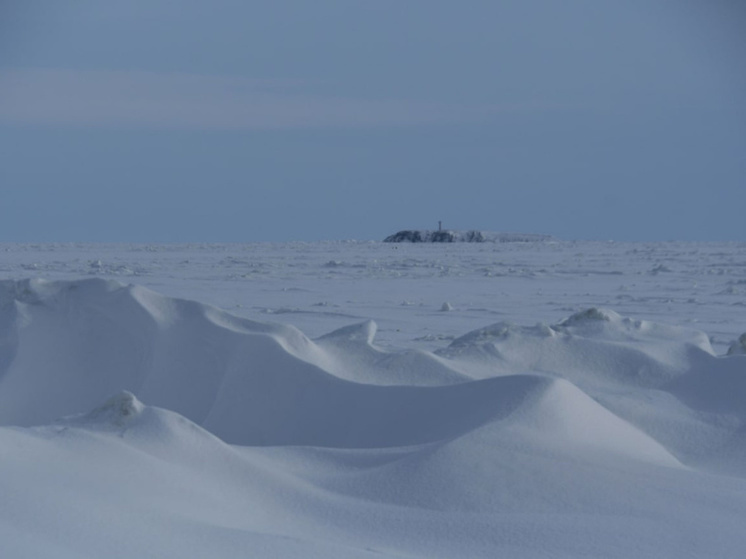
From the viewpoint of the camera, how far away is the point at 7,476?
95.7 inches

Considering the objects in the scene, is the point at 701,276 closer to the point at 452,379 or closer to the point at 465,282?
the point at 465,282

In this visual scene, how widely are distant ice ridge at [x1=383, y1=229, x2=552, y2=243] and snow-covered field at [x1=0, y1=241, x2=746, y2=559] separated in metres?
21.5

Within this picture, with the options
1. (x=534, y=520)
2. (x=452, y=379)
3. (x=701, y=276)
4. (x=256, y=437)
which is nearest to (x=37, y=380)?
(x=256, y=437)

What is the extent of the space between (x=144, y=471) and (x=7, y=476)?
0.37m

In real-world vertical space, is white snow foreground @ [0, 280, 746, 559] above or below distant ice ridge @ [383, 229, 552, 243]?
below

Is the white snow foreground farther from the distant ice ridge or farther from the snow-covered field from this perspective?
the distant ice ridge

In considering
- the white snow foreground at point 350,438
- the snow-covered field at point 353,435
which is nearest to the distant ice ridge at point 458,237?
the snow-covered field at point 353,435

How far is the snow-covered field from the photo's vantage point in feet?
7.90

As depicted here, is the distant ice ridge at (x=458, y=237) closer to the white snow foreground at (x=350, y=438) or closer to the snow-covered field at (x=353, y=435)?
the snow-covered field at (x=353, y=435)

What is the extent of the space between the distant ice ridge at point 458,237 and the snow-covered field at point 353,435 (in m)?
21.5

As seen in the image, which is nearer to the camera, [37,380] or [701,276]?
[37,380]

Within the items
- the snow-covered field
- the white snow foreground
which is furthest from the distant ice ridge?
the white snow foreground

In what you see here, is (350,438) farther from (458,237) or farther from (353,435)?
(458,237)

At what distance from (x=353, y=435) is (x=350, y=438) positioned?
0.06 feet
